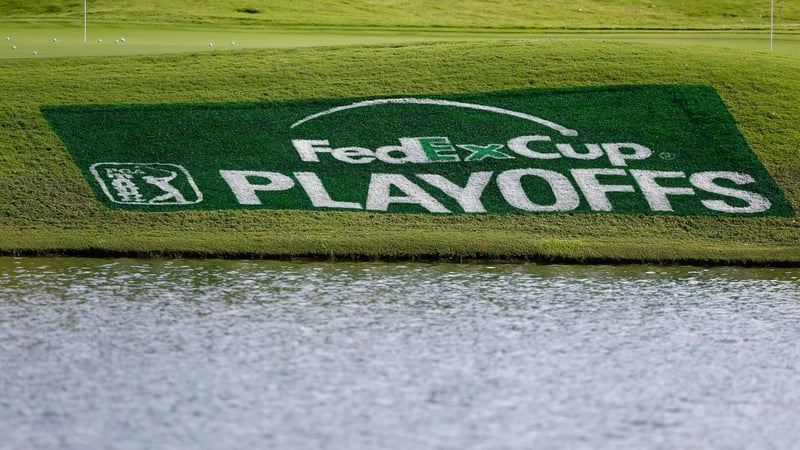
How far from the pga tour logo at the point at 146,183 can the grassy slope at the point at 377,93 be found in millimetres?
543

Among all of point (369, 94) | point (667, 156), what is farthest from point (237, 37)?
point (667, 156)

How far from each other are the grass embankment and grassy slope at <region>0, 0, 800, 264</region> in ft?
0.14

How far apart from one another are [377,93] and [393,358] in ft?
50.1

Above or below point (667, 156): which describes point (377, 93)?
above

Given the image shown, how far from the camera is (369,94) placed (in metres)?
27.9

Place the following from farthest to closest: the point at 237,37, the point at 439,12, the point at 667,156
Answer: the point at 439,12, the point at 237,37, the point at 667,156

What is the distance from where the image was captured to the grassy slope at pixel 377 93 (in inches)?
831

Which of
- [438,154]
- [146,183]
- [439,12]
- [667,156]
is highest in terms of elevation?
[667,156]

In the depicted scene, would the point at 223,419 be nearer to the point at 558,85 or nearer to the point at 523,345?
the point at 523,345

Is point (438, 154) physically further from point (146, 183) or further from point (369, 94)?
point (146, 183)

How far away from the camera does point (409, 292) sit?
692 inches

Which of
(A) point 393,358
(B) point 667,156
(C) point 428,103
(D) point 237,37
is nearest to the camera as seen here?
(A) point 393,358

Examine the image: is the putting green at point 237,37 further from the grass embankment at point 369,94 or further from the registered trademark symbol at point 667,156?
the registered trademark symbol at point 667,156

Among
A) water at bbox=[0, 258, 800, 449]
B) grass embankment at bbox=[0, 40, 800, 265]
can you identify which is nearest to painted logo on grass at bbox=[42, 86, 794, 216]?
grass embankment at bbox=[0, 40, 800, 265]
